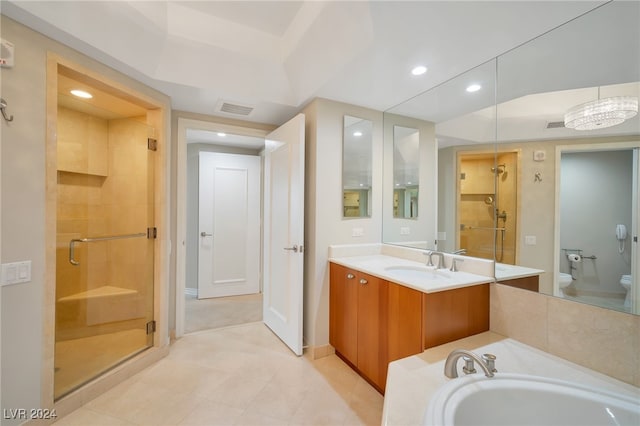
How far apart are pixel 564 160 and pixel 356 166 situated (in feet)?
4.86

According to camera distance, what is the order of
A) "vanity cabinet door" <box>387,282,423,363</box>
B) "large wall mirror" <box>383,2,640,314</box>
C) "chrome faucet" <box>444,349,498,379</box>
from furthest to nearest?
1. "vanity cabinet door" <box>387,282,423,363</box>
2. "large wall mirror" <box>383,2,640,314</box>
3. "chrome faucet" <box>444,349,498,379</box>

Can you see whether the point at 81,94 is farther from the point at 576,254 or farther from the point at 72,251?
the point at 576,254

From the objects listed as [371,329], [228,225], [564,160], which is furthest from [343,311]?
[228,225]

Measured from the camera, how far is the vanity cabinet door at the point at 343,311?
205 centimetres

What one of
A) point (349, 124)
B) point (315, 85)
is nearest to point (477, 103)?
point (349, 124)

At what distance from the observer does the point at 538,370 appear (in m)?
1.17

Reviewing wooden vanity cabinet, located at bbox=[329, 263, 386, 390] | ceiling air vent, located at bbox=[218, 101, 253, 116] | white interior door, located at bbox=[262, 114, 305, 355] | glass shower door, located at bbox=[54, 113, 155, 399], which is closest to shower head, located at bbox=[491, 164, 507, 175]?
wooden vanity cabinet, located at bbox=[329, 263, 386, 390]

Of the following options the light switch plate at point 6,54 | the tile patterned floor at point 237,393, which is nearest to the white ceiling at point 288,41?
the light switch plate at point 6,54

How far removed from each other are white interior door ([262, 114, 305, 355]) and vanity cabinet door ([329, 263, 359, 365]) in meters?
0.29

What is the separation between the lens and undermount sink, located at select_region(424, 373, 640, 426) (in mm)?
915

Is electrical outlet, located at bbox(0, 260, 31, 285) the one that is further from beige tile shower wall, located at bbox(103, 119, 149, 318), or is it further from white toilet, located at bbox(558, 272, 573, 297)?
white toilet, located at bbox(558, 272, 573, 297)

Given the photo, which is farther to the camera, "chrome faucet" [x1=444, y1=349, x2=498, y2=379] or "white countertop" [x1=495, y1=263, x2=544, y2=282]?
"white countertop" [x1=495, y1=263, x2=544, y2=282]

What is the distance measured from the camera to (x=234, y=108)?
2529 mm

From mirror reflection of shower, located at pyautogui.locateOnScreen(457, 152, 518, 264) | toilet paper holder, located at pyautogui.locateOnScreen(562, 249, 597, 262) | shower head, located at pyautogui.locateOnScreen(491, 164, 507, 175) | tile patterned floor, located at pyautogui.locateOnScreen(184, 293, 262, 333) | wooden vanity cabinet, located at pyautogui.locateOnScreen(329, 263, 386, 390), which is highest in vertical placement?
shower head, located at pyautogui.locateOnScreen(491, 164, 507, 175)
